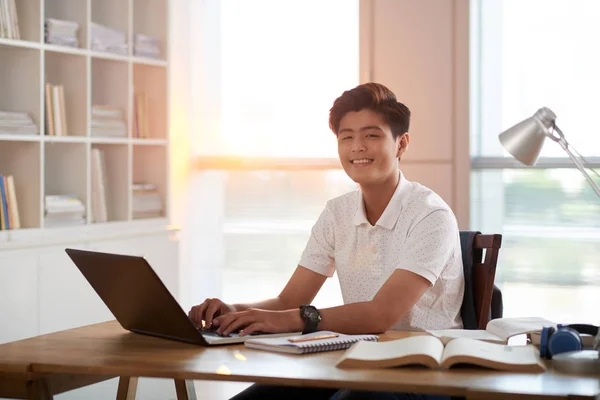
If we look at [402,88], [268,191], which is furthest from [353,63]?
[268,191]

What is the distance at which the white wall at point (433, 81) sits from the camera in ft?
14.8

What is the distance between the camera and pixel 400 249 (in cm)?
259

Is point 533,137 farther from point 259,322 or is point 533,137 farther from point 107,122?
point 107,122

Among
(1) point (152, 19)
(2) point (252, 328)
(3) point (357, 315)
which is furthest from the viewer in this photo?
(1) point (152, 19)

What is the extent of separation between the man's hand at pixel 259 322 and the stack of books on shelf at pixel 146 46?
8.74ft

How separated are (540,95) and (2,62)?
2.61 meters

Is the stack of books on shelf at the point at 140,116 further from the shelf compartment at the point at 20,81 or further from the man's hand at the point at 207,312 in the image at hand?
the man's hand at the point at 207,312

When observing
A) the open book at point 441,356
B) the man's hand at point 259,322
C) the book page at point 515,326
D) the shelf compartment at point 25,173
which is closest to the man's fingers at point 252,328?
the man's hand at point 259,322

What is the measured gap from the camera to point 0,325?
3.57 metres

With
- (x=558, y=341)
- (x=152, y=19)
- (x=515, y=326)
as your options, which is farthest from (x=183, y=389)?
(x=152, y=19)

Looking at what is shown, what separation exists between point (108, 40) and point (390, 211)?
88.4 inches

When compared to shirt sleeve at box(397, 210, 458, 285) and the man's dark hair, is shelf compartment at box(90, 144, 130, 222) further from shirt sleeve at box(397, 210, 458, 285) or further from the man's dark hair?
shirt sleeve at box(397, 210, 458, 285)

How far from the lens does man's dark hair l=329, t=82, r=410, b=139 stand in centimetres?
267

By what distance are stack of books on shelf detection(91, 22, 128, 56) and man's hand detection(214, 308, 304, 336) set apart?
2.46 meters
